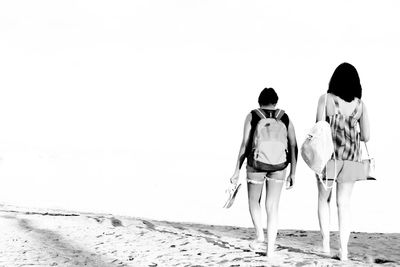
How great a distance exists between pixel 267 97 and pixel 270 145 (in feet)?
1.87

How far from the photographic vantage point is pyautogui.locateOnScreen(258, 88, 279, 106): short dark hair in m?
7.49

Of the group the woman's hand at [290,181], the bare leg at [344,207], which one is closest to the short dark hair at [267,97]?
the woman's hand at [290,181]

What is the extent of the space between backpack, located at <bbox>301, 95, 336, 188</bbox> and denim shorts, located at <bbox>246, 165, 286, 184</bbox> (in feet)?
1.39

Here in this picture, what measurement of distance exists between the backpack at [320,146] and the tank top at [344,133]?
12cm

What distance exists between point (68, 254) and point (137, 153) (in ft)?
130

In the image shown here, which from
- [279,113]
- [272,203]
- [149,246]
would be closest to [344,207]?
[272,203]

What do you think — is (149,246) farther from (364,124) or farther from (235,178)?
(364,124)

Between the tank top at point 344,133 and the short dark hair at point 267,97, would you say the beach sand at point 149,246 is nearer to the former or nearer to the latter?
the tank top at point 344,133

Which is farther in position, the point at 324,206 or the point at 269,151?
the point at 324,206

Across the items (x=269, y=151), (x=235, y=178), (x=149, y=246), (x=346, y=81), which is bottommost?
(x=149, y=246)

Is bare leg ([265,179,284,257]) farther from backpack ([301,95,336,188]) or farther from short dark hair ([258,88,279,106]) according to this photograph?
short dark hair ([258,88,279,106])

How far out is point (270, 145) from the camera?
725cm

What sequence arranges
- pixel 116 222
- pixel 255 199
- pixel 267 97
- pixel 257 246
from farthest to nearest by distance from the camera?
pixel 116 222
pixel 257 246
pixel 255 199
pixel 267 97

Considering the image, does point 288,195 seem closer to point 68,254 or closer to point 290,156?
point 68,254
